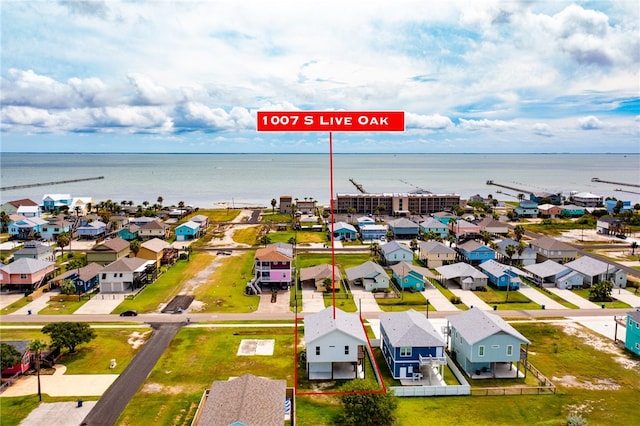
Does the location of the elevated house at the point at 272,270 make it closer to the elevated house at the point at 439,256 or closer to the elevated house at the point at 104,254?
the elevated house at the point at 104,254

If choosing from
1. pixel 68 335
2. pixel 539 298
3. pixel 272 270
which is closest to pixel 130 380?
pixel 68 335

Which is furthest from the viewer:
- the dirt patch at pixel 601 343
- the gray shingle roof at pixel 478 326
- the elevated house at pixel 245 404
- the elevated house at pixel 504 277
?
the elevated house at pixel 504 277

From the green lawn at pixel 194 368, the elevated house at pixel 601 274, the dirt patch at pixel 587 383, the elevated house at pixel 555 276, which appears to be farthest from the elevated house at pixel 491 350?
the elevated house at pixel 601 274

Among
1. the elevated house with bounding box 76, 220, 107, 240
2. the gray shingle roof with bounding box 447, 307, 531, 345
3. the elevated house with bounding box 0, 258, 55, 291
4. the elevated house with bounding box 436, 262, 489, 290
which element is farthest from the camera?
the elevated house with bounding box 76, 220, 107, 240

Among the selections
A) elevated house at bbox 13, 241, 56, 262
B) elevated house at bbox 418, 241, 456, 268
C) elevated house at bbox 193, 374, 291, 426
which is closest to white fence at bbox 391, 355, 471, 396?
elevated house at bbox 193, 374, 291, 426

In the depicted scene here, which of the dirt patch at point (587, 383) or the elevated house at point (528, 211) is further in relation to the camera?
the elevated house at point (528, 211)

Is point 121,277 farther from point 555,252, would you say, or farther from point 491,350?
point 555,252

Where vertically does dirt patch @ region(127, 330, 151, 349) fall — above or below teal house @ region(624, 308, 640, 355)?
below

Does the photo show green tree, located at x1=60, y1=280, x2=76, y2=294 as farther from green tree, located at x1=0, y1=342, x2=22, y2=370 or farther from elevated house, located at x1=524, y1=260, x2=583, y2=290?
elevated house, located at x1=524, y1=260, x2=583, y2=290
